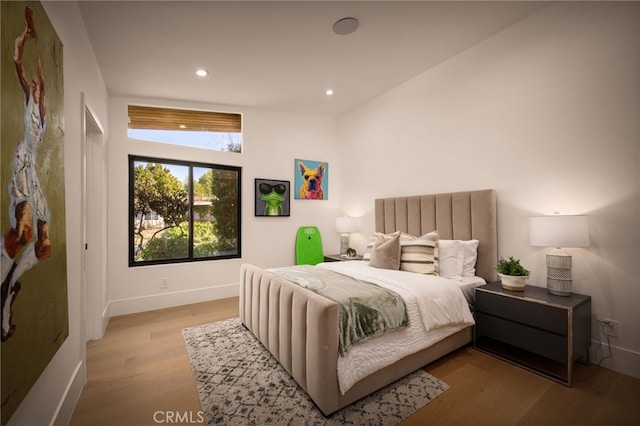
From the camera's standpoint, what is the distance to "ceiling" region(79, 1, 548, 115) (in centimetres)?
221

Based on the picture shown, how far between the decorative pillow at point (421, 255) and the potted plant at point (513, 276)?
562mm

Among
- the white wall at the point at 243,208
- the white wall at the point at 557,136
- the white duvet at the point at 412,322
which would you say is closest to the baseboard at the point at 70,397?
the white duvet at the point at 412,322

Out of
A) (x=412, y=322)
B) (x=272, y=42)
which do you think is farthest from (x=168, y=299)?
(x=272, y=42)

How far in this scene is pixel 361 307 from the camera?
1.82 meters

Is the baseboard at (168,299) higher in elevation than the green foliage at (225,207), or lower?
lower

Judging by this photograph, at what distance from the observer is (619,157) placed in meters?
2.07

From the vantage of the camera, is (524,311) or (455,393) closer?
(455,393)

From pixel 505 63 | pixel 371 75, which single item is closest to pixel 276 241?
pixel 371 75

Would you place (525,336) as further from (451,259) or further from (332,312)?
(332,312)

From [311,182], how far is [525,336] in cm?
349

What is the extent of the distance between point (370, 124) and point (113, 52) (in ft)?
10.6

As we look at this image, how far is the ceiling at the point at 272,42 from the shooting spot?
2215mm

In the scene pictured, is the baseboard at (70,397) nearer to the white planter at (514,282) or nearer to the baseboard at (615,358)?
the white planter at (514,282)

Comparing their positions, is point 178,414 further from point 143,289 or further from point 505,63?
point 505,63
